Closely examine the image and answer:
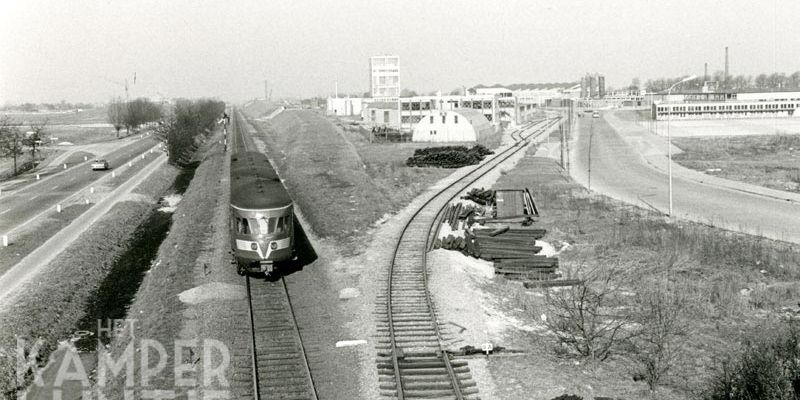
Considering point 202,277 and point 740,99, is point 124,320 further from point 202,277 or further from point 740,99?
point 740,99

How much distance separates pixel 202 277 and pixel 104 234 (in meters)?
14.6

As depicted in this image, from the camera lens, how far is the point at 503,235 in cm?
2845

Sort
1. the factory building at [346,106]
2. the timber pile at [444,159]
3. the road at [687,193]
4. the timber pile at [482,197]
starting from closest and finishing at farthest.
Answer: the road at [687,193] < the timber pile at [482,197] < the timber pile at [444,159] < the factory building at [346,106]

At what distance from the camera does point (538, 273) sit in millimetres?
23062

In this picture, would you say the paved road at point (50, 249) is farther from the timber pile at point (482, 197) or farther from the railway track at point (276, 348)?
the timber pile at point (482, 197)

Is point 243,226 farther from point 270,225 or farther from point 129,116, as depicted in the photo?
point 129,116

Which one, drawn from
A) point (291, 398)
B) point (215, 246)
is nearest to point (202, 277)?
point (215, 246)

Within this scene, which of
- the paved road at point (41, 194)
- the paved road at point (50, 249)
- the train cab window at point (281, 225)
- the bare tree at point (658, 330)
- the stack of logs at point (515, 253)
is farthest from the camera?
the paved road at point (41, 194)

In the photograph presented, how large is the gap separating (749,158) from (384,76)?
377ft

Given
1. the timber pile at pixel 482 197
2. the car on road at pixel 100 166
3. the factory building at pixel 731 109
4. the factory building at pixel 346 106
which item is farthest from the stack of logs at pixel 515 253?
the factory building at pixel 346 106

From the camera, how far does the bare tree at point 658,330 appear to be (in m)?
14.3

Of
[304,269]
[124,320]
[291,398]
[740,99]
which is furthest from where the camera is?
[740,99]

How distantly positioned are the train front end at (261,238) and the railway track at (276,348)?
0.87 metres

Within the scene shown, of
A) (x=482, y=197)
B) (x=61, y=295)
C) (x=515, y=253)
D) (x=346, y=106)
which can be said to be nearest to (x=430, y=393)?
(x=515, y=253)
